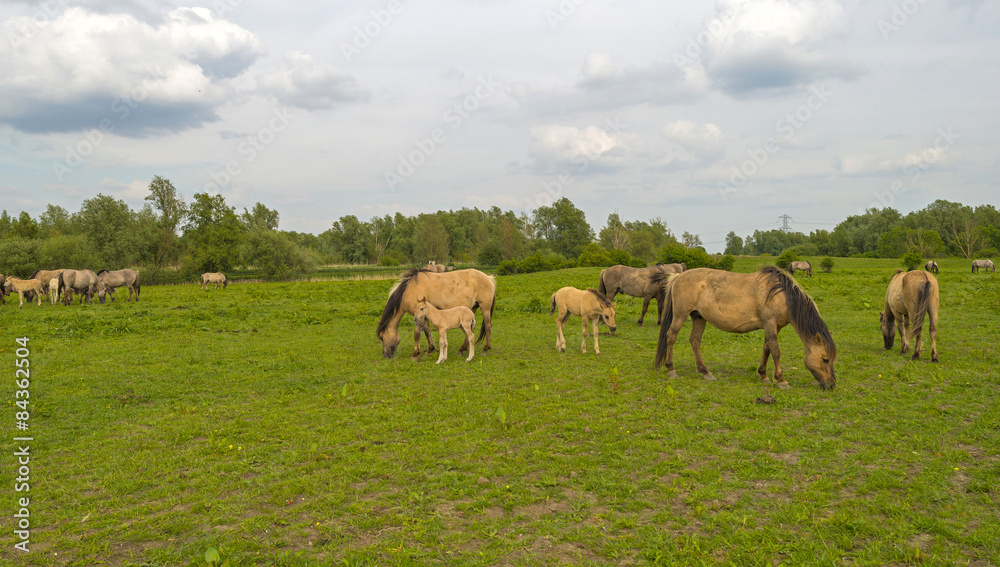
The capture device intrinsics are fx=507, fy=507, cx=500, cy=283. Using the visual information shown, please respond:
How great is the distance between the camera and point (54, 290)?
27.1 meters

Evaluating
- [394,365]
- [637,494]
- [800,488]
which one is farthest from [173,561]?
[394,365]

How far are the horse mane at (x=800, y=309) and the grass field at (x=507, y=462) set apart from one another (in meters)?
1.01

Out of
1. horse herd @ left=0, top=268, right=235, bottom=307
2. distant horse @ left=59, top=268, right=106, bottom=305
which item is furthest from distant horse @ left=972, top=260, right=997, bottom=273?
distant horse @ left=59, top=268, right=106, bottom=305

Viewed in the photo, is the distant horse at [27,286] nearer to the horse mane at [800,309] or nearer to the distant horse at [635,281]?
the distant horse at [635,281]

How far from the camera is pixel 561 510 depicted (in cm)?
486

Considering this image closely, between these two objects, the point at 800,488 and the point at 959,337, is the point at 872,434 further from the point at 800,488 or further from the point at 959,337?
the point at 959,337

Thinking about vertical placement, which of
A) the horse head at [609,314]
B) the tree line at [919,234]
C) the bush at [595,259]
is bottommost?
the horse head at [609,314]

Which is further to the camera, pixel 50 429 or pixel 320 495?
pixel 50 429

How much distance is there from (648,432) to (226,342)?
520 inches

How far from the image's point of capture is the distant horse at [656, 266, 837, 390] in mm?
8836

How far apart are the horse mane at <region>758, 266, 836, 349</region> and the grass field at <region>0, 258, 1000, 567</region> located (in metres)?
1.01

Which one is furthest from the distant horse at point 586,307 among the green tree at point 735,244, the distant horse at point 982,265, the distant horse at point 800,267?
the green tree at point 735,244

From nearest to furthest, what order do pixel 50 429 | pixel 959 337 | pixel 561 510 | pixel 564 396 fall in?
pixel 561 510 → pixel 50 429 → pixel 564 396 → pixel 959 337

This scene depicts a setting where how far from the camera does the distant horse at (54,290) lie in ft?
85.8
